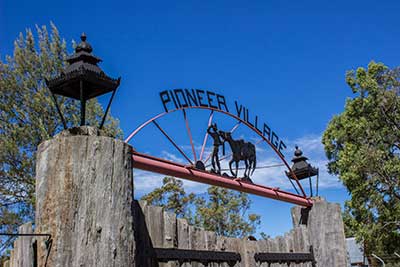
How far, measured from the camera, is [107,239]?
105 inches

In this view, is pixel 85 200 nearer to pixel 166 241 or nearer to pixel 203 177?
pixel 166 241

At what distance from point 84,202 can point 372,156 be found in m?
12.1

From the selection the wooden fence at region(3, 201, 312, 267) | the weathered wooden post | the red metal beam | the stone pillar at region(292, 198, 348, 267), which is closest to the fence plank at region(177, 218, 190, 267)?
the wooden fence at region(3, 201, 312, 267)

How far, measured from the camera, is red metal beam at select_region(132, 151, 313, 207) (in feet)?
11.3

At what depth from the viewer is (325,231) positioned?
5426 mm

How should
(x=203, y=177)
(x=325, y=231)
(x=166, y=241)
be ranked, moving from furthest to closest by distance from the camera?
(x=325, y=231), (x=203, y=177), (x=166, y=241)

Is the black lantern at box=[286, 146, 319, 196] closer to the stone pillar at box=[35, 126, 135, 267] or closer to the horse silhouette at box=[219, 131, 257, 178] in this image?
the horse silhouette at box=[219, 131, 257, 178]

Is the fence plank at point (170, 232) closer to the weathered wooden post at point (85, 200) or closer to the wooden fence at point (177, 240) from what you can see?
the wooden fence at point (177, 240)

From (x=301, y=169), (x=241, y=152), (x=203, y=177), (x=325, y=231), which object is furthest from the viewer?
(x=301, y=169)

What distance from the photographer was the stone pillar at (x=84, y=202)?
2.59 meters

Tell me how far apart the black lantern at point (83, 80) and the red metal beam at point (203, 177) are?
499mm

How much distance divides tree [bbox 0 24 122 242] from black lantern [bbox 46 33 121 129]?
8.26 m

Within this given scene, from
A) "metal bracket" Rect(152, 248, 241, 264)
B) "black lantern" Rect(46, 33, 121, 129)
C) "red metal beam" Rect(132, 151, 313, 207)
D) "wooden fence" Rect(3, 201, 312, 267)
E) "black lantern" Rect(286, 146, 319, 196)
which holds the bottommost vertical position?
"metal bracket" Rect(152, 248, 241, 264)

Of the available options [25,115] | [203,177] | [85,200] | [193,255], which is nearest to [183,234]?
[193,255]
